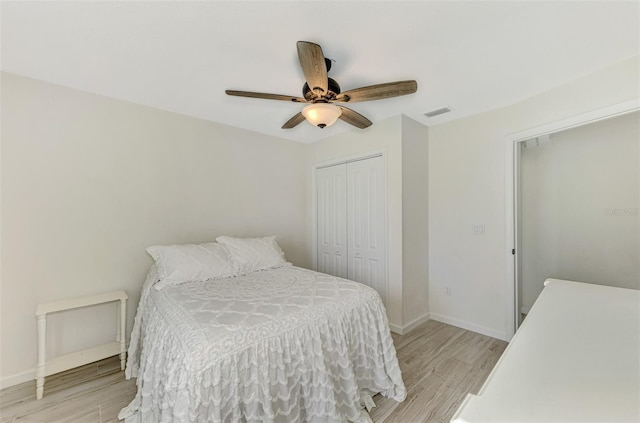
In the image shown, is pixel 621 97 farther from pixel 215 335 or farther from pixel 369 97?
pixel 215 335

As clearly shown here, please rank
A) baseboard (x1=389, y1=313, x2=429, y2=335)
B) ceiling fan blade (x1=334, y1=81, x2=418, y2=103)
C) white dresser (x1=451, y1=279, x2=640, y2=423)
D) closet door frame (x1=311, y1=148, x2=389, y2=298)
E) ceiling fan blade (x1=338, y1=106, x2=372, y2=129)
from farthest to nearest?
closet door frame (x1=311, y1=148, x2=389, y2=298) < baseboard (x1=389, y1=313, x2=429, y2=335) < ceiling fan blade (x1=338, y1=106, x2=372, y2=129) < ceiling fan blade (x1=334, y1=81, x2=418, y2=103) < white dresser (x1=451, y1=279, x2=640, y2=423)

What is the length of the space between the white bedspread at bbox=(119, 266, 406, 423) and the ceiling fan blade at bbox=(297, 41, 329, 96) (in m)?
1.38

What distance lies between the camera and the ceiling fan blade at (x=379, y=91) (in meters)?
1.68

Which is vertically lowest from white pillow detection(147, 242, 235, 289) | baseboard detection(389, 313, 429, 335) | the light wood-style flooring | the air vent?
the light wood-style flooring

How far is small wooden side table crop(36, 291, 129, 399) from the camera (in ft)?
6.06

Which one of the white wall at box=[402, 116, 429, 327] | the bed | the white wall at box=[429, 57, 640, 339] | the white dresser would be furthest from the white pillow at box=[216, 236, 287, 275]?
the white dresser

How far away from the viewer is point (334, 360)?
160 cm

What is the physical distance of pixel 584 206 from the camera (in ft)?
9.14

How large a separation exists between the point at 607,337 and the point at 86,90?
362 centimetres

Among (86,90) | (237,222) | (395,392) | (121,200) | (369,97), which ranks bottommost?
(395,392)

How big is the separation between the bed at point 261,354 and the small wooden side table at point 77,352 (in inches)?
9.2

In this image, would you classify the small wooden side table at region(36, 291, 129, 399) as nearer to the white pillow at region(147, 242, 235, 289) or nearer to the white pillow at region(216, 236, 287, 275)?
the white pillow at region(147, 242, 235, 289)

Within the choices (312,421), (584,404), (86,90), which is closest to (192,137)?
(86,90)

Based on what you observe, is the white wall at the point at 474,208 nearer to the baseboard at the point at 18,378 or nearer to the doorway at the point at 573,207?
the doorway at the point at 573,207
